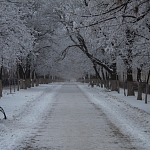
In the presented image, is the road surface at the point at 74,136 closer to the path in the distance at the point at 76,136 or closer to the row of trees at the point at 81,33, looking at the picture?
the path in the distance at the point at 76,136

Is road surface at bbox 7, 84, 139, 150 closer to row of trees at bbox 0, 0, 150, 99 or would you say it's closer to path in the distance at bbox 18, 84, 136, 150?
path in the distance at bbox 18, 84, 136, 150

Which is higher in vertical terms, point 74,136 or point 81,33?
point 81,33

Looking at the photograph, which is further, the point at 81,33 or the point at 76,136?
the point at 81,33

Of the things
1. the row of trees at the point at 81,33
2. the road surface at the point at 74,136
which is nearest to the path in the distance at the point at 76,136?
the road surface at the point at 74,136

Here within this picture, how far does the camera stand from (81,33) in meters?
35.4

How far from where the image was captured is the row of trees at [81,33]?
13.1 metres

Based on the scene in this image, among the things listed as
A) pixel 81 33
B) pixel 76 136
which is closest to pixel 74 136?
pixel 76 136

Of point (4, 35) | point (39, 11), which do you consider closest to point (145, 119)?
point (4, 35)

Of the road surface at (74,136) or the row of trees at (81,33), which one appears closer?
the road surface at (74,136)

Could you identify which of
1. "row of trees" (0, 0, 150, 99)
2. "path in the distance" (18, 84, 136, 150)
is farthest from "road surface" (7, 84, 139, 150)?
"row of trees" (0, 0, 150, 99)

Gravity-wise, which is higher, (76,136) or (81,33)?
(81,33)

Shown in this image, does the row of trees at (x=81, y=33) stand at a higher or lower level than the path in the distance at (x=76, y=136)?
higher

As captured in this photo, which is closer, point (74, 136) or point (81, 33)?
point (74, 136)

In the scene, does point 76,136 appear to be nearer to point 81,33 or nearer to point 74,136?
point 74,136
